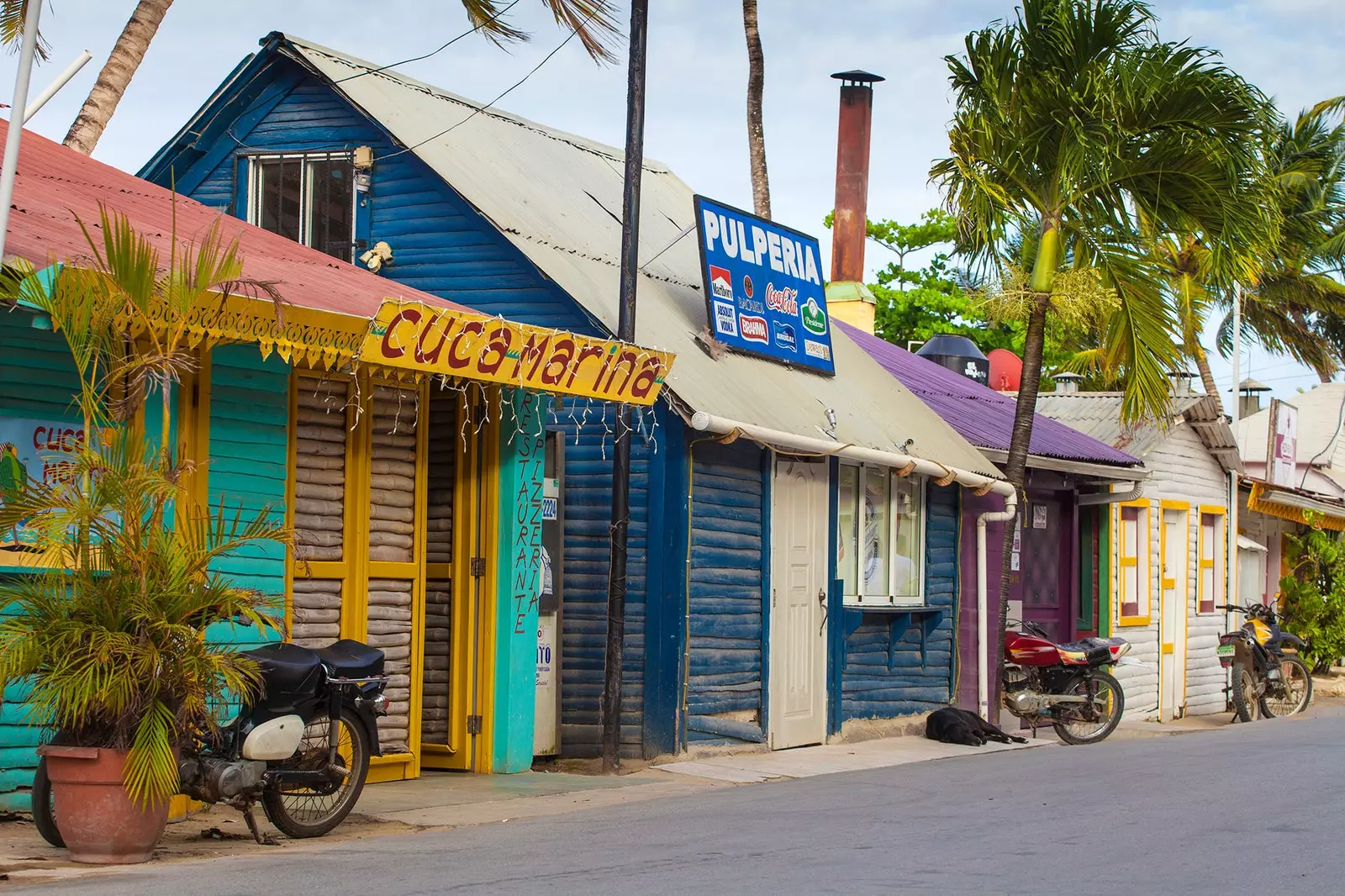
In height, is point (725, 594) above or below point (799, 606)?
above

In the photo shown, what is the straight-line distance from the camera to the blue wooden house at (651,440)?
12.5m

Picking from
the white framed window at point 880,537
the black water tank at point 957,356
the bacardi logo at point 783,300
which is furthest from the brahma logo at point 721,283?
the black water tank at point 957,356

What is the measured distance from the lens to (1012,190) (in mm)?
16203

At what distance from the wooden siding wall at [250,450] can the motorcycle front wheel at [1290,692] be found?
552 inches

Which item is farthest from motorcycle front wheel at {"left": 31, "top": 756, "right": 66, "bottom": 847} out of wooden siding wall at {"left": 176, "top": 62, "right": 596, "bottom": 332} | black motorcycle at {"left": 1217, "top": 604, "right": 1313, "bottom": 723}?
black motorcycle at {"left": 1217, "top": 604, "right": 1313, "bottom": 723}

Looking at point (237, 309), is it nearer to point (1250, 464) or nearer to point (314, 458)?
point (314, 458)

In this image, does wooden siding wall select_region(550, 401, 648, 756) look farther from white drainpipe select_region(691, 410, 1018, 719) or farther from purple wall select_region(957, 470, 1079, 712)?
purple wall select_region(957, 470, 1079, 712)

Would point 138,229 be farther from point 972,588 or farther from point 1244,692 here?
point 1244,692

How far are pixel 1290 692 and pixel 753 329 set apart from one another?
32.2 ft

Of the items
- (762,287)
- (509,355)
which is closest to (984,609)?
(762,287)

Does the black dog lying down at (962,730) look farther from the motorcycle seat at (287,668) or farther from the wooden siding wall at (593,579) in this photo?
the motorcycle seat at (287,668)

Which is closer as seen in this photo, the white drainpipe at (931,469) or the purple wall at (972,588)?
the white drainpipe at (931,469)

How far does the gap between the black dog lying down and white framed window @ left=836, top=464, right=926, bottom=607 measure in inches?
43.6

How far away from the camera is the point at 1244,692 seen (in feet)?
64.1
